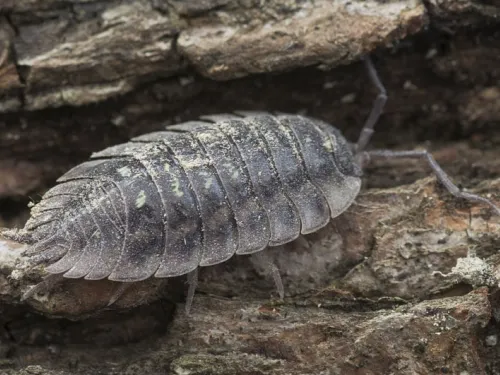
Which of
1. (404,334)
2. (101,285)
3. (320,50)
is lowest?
(404,334)

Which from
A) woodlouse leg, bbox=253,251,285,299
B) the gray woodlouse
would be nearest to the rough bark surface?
woodlouse leg, bbox=253,251,285,299

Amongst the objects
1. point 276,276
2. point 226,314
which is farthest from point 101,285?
point 276,276

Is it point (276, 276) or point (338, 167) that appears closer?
point (276, 276)

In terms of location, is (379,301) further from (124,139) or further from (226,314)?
(124,139)

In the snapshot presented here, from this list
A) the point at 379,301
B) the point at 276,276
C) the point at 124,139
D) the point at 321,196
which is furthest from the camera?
the point at 124,139

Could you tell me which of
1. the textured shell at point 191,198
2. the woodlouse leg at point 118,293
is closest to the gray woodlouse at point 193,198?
the textured shell at point 191,198

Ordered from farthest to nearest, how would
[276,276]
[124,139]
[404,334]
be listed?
1. [124,139]
2. [276,276]
3. [404,334]

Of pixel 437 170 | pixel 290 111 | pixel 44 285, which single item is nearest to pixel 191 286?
pixel 44 285

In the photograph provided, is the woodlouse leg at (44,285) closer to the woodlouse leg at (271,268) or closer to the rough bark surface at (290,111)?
the rough bark surface at (290,111)
